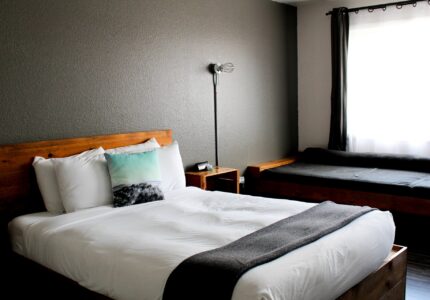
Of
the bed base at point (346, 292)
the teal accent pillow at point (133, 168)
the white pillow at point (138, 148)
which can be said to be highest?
the white pillow at point (138, 148)

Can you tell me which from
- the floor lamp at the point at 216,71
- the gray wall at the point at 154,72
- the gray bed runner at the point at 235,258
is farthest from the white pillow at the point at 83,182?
the floor lamp at the point at 216,71

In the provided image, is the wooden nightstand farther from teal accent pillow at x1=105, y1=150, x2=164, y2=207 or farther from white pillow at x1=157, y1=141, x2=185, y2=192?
teal accent pillow at x1=105, y1=150, x2=164, y2=207

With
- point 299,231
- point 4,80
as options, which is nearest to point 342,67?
point 299,231

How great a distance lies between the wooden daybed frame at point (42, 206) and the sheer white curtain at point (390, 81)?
2442 millimetres

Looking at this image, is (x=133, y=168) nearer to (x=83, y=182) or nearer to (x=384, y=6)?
(x=83, y=182)

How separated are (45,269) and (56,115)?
45.8 inches

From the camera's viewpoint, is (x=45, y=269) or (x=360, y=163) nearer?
(x=45, y=269)

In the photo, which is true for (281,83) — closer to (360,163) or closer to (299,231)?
(360,163)

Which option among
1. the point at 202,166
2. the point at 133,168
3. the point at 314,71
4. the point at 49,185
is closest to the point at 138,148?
the point at 133,168

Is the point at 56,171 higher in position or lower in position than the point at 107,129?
lower

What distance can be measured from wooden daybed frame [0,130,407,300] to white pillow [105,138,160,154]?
10 centimetres

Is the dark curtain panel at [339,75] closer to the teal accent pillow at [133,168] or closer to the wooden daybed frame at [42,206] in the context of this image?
the wooden daybed frame at [42,206]

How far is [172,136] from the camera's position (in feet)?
13.4

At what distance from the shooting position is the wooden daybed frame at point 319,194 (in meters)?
3.80
